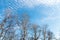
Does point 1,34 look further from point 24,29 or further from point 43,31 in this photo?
point 43,31

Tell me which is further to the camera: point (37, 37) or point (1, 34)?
point (37, 37)

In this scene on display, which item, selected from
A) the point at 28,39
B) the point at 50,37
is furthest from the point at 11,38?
the point at 50,37

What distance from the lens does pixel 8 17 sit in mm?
34781

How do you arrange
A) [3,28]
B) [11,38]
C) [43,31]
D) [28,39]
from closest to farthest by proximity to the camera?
1. [3,28]
2. [11,38]
3. [28,39]
4. [43,31]

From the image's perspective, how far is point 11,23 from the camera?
35.5m

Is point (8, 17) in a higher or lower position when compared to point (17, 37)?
higher

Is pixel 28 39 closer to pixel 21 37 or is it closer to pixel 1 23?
pixel 21 37

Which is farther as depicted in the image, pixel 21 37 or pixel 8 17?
pixel 21 37

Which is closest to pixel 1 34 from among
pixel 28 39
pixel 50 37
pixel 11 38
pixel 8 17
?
pixel 8 17

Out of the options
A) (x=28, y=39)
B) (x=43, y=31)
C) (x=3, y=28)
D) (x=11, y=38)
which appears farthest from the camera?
(x=43, y=31)

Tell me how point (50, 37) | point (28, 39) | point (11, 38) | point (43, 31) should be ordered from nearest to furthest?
1. point (11, 38)
2. point (28, 39)
3. point (43, 31)
4. point (50, 37)

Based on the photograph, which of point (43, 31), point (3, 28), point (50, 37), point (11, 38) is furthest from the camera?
point (50, 37)

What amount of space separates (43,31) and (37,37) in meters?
5.70

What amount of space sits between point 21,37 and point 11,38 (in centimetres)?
268
